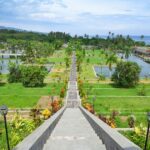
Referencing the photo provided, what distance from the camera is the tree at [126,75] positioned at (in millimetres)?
60191

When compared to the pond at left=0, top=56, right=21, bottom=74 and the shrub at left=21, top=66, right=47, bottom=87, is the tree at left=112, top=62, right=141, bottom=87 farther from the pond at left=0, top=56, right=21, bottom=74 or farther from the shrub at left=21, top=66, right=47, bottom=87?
the pond at left=0, top=56, right=21, bottom=74

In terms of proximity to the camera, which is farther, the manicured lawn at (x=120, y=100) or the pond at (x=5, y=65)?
the pond at (x=5, y=65)

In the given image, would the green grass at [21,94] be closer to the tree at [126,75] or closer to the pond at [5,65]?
the tree at [126,75]

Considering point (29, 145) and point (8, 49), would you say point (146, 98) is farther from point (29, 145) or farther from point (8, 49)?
point (8, 49)

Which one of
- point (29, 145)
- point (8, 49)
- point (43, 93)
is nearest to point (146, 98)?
point (43, 93)

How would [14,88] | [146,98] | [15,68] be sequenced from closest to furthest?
[146,98] → [14,88] → [15,68]

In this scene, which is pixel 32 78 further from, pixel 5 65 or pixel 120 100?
pixel 5 65

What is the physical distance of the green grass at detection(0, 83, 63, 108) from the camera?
45.5 metres

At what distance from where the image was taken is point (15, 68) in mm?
66688

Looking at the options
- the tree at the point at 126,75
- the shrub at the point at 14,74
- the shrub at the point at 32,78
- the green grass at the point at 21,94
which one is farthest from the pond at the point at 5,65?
the tree at the point at 126,75

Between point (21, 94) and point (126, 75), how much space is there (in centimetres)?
2065

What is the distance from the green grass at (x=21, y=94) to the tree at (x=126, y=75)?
11401 millimetres

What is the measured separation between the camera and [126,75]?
6059cm

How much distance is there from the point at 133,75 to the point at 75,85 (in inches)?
447
